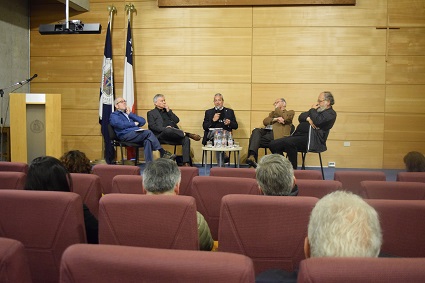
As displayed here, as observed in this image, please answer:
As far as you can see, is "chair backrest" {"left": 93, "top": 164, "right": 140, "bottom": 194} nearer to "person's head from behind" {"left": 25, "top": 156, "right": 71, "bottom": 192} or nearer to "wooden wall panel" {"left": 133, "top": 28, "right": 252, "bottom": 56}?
"person's head from behind" {"left": 25, "top": 156, "right": 71, "bottom": 192}

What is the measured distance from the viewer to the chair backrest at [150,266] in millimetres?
869

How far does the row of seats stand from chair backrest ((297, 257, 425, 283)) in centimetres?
83

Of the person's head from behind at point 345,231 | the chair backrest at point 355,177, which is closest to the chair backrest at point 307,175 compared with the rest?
the chair backrest at point 355,177

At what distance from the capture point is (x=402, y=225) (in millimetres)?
1828

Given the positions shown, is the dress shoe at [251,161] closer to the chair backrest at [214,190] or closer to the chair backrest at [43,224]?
the chair backrest at [214,190]

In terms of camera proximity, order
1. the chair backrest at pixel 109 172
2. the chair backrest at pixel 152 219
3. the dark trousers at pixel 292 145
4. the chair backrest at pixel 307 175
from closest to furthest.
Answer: the chair backrest at pixel 152 219 → the chair backrest at pixel 307 175 → the chair backrest at pixel 109 172 → the dark trousers at pixel 292 145

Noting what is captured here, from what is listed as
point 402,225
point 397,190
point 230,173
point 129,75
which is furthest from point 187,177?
point 129,75

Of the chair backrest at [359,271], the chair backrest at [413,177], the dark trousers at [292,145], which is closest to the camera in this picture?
the chair backrest at [359,271]

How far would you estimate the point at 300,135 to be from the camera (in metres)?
Answer: 6.19

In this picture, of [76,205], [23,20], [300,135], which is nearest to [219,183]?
[76,205]

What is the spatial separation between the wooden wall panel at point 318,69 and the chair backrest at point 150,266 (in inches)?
270

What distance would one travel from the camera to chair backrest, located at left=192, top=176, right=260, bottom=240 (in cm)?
253

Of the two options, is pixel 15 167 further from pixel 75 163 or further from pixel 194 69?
pixel 194 69

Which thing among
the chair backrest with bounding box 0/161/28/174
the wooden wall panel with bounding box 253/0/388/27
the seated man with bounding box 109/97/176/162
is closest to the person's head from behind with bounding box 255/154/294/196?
the chair backrest with bounding box 0/161/28/174
